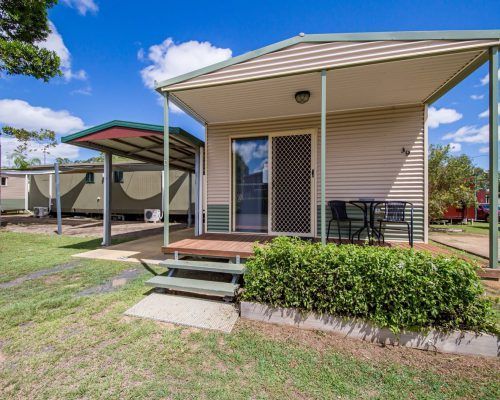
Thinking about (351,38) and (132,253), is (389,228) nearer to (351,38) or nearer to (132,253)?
(351,38)

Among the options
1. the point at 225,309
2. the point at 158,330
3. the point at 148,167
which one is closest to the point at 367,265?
the point at 225,309

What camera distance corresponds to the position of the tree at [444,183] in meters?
9.09

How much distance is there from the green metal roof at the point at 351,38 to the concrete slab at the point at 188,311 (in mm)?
3017

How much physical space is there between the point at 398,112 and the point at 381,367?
415 cm

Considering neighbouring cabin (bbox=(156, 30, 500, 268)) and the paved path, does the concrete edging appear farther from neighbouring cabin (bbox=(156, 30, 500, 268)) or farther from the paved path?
the paved path

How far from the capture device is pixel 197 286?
9.75 ft

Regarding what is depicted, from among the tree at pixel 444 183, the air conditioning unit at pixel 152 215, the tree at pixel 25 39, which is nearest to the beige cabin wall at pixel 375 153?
the tree at pixel 444 183

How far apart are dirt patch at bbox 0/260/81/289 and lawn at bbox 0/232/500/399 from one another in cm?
105

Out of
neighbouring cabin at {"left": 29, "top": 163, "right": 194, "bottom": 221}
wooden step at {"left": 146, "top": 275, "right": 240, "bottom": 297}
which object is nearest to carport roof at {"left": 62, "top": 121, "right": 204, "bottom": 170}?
wooden step at {"left": 146, "top": 275, "right": 240, "bottom": 297}

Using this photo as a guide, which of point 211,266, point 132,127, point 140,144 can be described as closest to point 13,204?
point 140,144

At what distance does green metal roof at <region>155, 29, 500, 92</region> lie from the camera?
261 centimetres

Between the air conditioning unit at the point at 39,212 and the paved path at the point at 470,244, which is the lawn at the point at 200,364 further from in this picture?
the air conditioning unit at the point at 39,212

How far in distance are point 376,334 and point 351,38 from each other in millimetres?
3177

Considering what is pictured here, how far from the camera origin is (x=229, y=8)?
6.72 meters
